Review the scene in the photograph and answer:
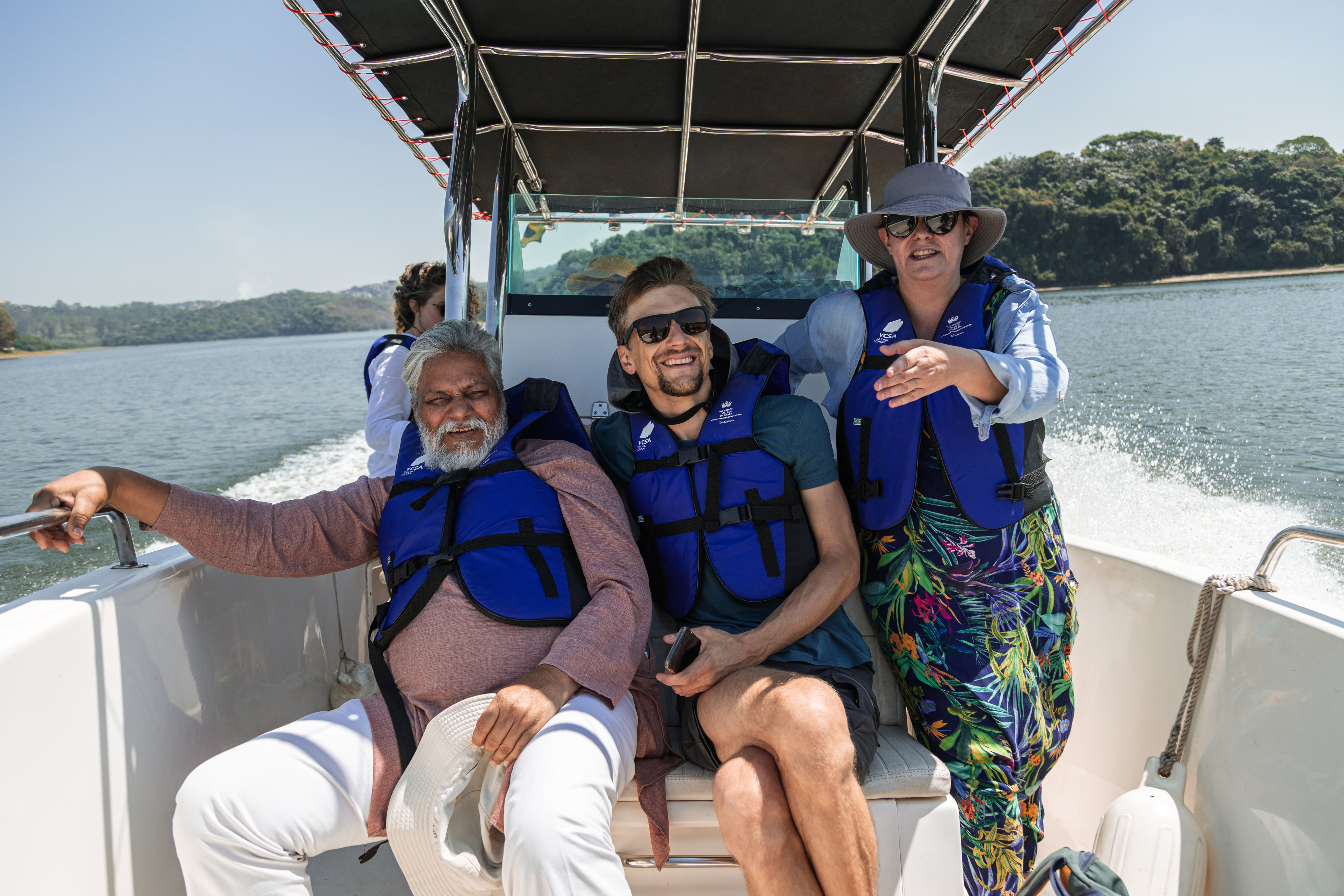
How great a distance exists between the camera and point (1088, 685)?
2133mm

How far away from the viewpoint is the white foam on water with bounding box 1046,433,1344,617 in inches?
216

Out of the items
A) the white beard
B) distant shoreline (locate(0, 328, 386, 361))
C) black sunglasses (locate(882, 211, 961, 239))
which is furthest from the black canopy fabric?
distant shoreline (locate(0, 328, 386, 361))

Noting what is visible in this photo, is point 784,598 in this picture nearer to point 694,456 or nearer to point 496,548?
point 694,456

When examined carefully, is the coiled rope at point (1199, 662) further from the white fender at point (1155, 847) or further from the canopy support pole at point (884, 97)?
the canopy support pole at point (884, 97)

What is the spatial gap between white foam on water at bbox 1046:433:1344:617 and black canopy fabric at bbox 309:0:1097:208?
3093 millimetres

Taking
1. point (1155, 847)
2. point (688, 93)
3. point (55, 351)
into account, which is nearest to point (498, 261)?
point (688, 93)

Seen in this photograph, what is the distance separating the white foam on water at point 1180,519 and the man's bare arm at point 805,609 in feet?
13.8

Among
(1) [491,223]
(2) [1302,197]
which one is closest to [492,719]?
(1) [491,223]

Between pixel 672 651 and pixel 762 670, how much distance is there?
0.64 ft

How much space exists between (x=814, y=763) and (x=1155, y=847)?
29.1 inches

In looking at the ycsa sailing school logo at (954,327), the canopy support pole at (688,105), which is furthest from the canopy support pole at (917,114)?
the ycsa sailing school logo at (954,327)

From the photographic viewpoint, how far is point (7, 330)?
27.6m

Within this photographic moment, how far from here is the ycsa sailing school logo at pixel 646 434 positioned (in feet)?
6.25

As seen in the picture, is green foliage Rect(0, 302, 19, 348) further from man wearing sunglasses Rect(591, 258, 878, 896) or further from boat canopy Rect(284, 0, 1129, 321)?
man wearing sunglasses Rect(591, 258, 878, 896)
